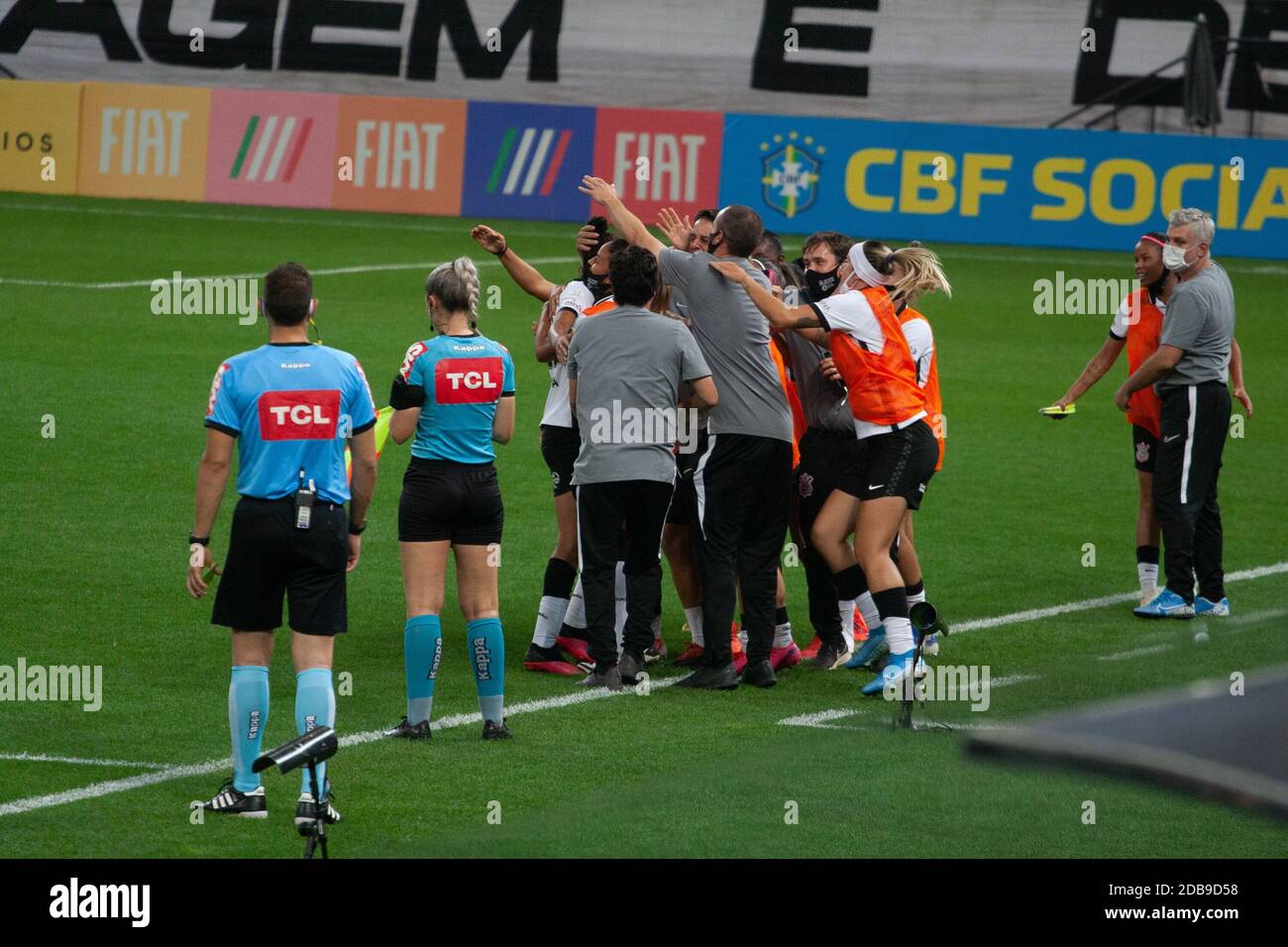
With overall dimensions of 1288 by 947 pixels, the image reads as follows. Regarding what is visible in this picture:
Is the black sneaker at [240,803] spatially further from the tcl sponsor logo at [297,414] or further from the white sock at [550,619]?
the white sock at [550,619]

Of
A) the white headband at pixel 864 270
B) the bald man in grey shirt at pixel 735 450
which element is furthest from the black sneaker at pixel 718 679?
the white headband at pixel 864 270

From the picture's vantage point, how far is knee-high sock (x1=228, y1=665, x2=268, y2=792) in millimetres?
6656

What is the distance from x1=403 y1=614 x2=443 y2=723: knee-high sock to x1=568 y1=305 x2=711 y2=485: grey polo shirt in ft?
4.06

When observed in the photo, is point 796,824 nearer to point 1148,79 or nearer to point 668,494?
point 668,494

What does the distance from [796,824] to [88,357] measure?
14712 millimetres

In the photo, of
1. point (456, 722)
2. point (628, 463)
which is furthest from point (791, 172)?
point (456, 722)

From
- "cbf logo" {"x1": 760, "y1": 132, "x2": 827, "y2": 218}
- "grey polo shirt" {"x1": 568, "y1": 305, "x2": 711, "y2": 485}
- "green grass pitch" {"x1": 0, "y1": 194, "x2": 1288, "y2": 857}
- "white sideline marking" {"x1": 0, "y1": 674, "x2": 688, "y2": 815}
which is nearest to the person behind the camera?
"green grass pitch" {"x1": 0, "y1": 194, "x2": 1288, "y2": 857}

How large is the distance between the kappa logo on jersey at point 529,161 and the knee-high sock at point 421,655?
23485 mm

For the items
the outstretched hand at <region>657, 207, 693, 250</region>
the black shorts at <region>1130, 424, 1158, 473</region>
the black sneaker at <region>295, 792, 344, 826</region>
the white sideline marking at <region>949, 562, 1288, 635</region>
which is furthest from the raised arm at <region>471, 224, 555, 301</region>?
the black shorts at <region>1130, 424, 1158, 473</region>

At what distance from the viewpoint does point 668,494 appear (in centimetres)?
865

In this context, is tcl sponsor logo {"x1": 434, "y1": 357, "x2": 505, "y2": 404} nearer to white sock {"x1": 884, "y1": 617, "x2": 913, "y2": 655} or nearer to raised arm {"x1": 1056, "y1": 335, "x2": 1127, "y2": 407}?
white sock {"x1": 884, "y1": 617, "x2": 913, "y2": 655}

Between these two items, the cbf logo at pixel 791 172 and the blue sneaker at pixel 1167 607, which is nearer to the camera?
the blue sneaker at pixel 1167 607

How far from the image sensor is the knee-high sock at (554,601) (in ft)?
30.8

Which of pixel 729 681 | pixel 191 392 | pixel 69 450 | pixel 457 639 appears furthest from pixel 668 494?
pixel 191 392
